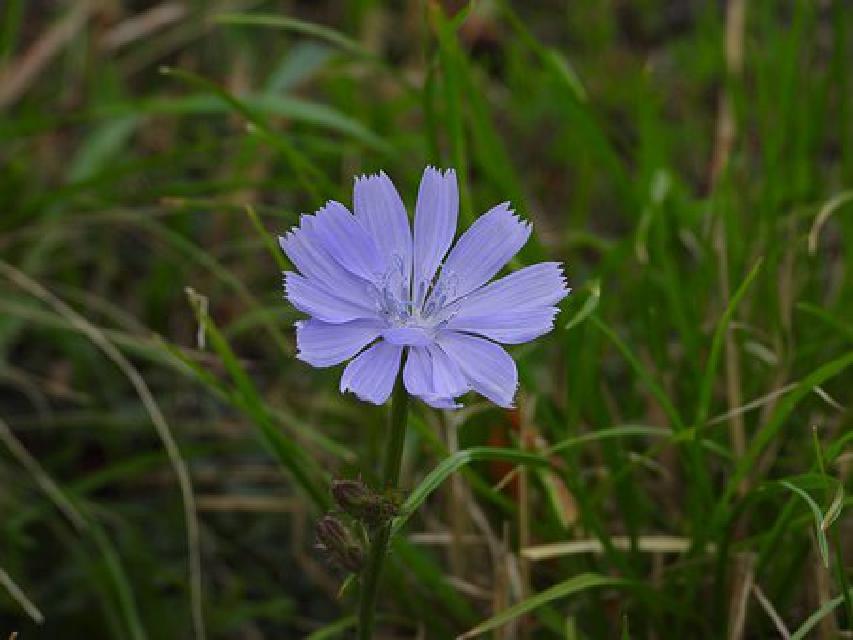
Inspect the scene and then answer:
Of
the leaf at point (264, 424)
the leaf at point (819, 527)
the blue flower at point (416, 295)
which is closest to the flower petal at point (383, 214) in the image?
the blue flower at point (416, 295)

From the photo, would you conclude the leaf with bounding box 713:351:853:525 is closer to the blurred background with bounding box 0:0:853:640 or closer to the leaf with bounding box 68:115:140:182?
the blurred background with bounding box 0:0:853:640

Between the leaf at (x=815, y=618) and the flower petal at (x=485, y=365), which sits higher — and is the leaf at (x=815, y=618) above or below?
below

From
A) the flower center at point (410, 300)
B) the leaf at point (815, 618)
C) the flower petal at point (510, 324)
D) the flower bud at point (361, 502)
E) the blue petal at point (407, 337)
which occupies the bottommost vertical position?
the leaf at point (815, 618)

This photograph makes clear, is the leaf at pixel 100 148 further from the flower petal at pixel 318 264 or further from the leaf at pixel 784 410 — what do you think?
the leaf at pixel 784 410

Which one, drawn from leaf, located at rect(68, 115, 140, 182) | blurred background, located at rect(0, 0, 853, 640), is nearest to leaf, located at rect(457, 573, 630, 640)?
blurred background, located at rect(0, 0, 853, 640)

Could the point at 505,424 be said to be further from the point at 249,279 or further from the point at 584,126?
the point at 249,279

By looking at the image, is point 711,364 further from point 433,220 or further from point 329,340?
point 329,340

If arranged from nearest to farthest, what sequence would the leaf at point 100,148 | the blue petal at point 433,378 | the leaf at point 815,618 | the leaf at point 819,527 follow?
the blue petal at point 433,378, the leaf at point 819,527, the leaf at point 815,618, the leaf at point 100,148

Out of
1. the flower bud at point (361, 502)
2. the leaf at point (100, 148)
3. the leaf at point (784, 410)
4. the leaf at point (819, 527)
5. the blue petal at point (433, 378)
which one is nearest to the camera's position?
the blue petal at point (433, 378)
